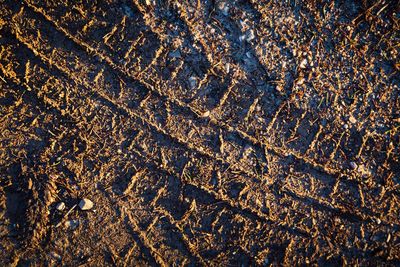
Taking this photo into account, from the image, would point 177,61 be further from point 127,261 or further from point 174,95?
point 127,261

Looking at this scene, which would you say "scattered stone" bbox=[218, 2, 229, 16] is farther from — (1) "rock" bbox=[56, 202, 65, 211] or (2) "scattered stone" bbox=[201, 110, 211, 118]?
(1) "rock" bbox=[56, 202, 65, 211]

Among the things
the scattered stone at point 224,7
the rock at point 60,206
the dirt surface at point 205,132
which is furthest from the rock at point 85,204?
the scattered stone at point 224,7

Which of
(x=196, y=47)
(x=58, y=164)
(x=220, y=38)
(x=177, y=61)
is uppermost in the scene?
(x=220, y=38)

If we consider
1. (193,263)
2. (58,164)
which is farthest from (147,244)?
(58,164)

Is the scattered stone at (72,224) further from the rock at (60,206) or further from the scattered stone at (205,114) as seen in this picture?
the scattered stone at (205,114)

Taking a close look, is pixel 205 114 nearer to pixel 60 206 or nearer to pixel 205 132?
pixel 205 132

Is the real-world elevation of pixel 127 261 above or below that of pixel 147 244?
below
